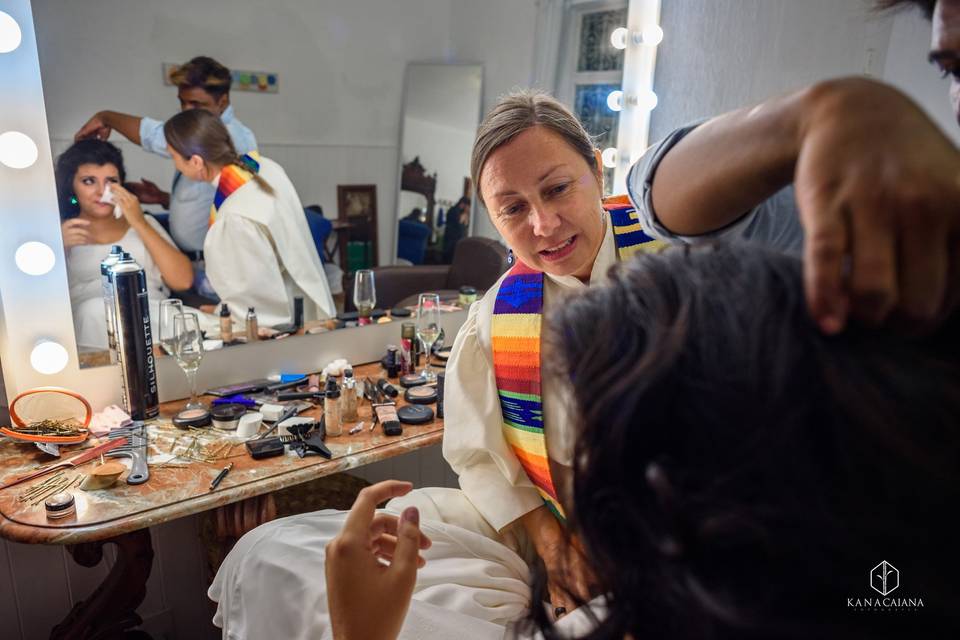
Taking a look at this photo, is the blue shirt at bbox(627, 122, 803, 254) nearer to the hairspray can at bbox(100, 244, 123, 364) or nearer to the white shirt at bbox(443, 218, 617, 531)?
the white shirt at bbox(443, 218, 617, 531)

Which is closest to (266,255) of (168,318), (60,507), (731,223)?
(168,318)

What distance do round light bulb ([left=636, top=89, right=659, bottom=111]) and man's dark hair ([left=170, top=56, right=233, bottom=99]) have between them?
139 centimetres

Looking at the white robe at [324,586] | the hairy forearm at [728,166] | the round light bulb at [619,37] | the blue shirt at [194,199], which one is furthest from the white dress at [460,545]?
the round light bulb at [619,37]

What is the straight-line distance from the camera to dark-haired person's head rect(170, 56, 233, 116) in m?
1.53

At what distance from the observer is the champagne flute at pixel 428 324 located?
5.93ft

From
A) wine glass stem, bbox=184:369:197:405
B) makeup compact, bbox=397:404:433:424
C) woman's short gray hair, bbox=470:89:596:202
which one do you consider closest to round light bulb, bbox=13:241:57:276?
wine glass stem, bbox=184:369:197:405

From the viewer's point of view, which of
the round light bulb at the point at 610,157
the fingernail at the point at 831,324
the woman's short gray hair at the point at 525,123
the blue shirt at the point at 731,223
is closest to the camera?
the fingernail at the point at 831,324

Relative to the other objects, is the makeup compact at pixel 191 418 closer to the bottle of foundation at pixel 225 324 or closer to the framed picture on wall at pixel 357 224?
the bottle of foundation at pixel 225 324

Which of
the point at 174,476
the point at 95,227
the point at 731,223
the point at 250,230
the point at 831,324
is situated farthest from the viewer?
the point at 250,230

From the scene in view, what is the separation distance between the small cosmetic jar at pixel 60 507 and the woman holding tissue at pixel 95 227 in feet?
1.67

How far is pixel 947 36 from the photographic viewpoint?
20.3 inches

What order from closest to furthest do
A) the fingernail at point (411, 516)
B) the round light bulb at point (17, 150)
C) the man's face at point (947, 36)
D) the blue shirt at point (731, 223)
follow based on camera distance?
1. the man's face at point (947, 36)
2. the blue shirt at point (731, 223)
3. the fingernail at point (411, 516)
4. the round light bulb at point (17, 150)

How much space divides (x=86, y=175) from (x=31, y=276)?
26 centimetres

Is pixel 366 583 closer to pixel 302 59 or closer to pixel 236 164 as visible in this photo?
pixel 236 164
